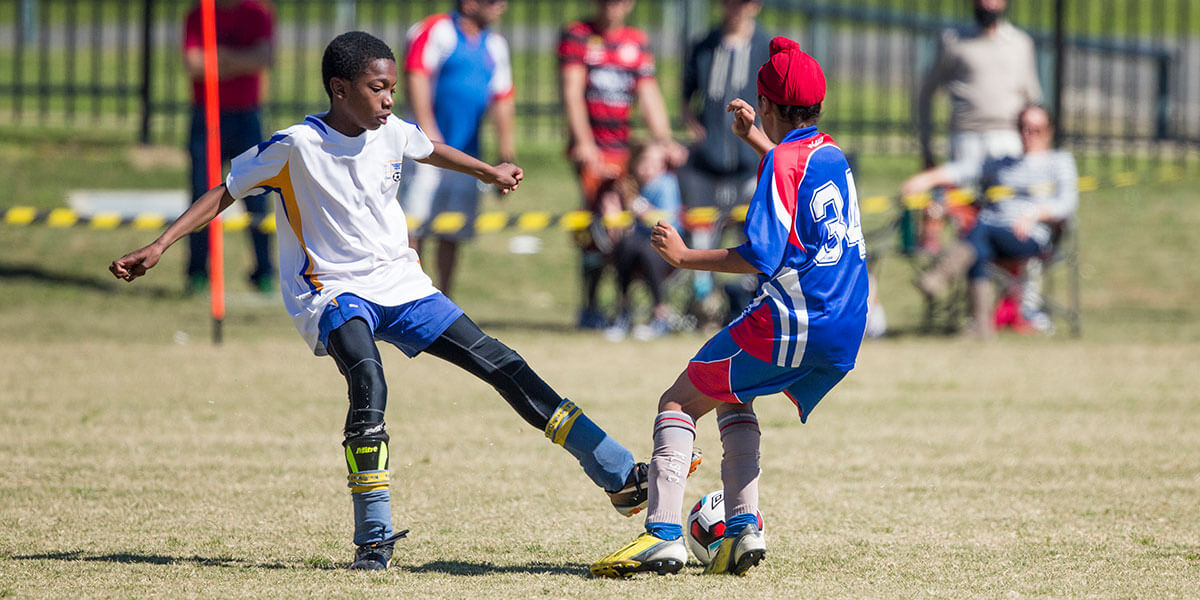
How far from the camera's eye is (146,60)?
46.8 feet

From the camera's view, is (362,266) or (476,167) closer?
(362,266)

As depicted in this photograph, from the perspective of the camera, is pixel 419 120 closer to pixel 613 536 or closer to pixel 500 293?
pixel 500 293

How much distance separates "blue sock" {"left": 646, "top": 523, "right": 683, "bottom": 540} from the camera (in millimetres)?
4629

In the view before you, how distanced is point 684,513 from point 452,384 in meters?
2.97

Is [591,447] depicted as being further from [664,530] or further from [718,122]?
[718,122]

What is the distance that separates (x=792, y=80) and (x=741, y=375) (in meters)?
0.90

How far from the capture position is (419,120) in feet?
32.1

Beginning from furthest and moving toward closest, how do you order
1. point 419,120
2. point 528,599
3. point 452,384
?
1. point 419,120
2. point 452,384
3. point 528,599

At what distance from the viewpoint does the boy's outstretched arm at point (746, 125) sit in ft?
15.3

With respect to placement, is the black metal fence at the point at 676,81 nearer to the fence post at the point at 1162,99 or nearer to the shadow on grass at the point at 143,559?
the fence post at the point at 1162,99

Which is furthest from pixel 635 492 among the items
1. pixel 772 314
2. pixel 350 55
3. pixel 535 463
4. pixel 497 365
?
pixel 350 55

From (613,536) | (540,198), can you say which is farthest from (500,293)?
(613,536)

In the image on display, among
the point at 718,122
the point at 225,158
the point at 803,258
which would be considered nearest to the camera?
the point at 803,258

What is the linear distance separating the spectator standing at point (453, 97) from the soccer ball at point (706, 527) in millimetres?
5204
